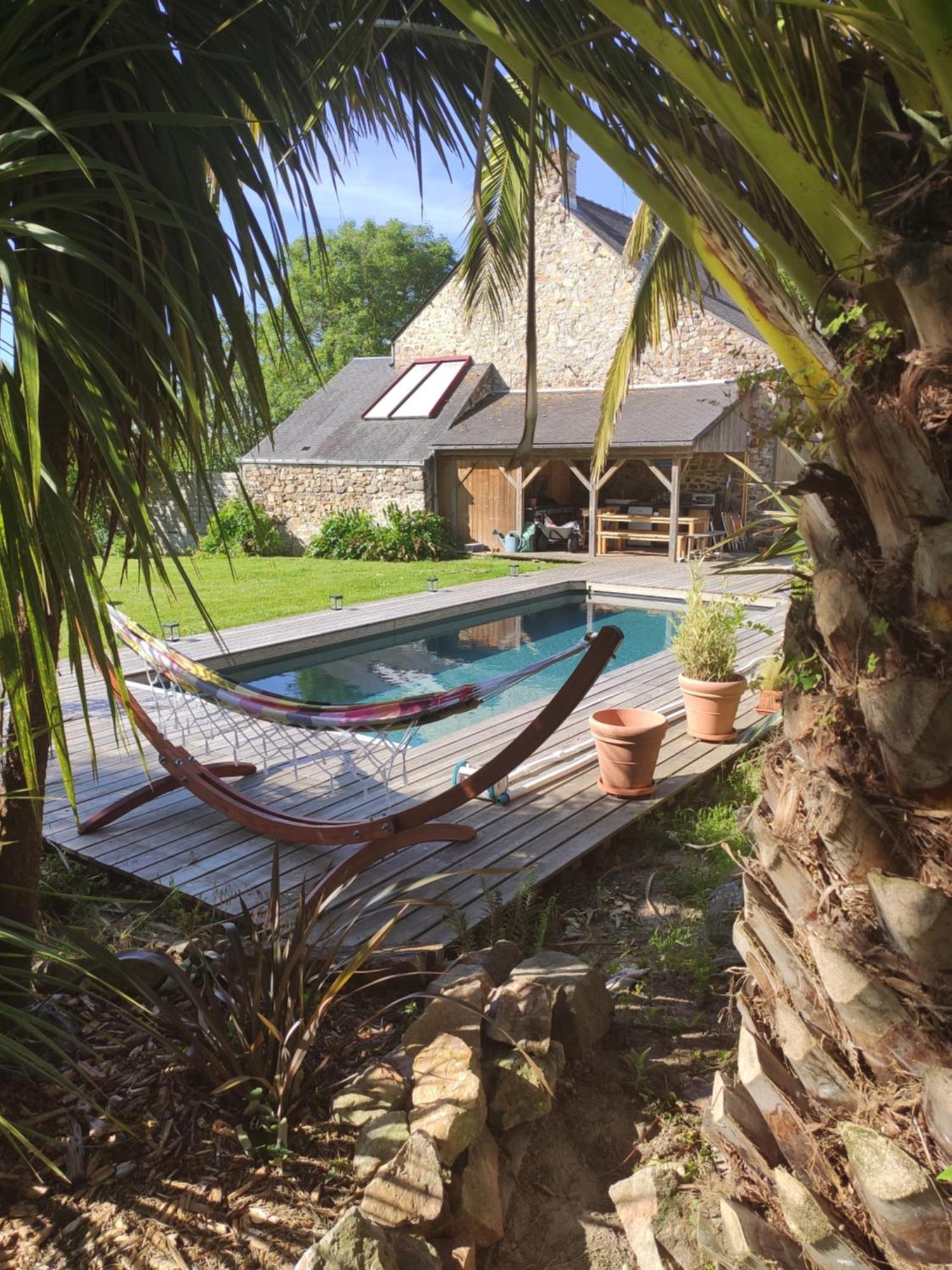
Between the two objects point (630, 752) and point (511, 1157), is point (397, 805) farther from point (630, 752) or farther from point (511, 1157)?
point (511, 1157)

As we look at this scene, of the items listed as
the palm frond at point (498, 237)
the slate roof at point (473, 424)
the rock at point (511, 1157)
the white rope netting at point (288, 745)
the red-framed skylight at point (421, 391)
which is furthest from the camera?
the red-framed skylight at point (421, 391)

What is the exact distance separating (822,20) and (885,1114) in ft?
6.35

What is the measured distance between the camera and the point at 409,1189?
6.46ft

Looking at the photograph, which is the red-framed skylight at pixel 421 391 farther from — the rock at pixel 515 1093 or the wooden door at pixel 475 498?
the rock at pixel 515 1093

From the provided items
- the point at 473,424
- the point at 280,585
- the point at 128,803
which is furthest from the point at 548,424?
the point at 128,803

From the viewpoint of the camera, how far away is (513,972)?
9.18 feet

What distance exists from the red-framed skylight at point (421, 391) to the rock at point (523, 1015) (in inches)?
729

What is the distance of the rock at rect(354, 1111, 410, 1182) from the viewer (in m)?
2.09

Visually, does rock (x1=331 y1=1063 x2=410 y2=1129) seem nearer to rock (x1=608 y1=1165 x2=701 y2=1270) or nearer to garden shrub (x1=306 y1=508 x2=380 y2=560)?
rock (x1=608 y1=1165 x2=701 y2=1270)

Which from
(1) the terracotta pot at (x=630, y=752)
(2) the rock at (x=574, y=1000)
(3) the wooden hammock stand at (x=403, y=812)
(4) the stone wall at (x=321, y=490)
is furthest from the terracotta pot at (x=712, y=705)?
(4) the stone wall at (x=321, y=490)

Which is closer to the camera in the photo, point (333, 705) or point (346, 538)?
point (333, 705)

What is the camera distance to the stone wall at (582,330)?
1795 cm

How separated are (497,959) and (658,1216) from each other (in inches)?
41.4

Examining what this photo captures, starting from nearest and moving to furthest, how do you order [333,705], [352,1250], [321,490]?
[352,1250] → [333,705] → [321,490]
